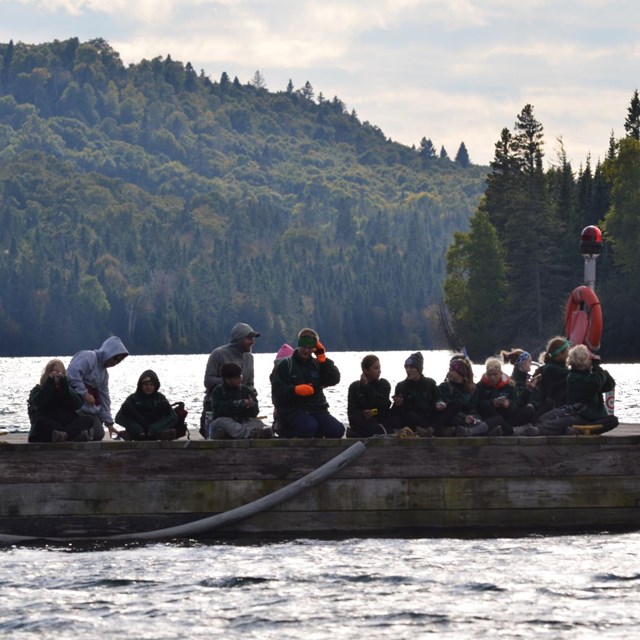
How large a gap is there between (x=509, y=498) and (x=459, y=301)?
331 feet

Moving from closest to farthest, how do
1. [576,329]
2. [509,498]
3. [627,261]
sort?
1. [509,498]
2. [576,329]
3. [627,261]

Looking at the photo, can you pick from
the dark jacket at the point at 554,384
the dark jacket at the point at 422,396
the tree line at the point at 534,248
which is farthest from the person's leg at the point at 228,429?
the tree line at the point at 534,248

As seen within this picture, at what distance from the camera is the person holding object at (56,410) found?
15.6 meters

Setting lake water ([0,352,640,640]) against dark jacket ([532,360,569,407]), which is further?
dark jacket ([532,360,569,407])

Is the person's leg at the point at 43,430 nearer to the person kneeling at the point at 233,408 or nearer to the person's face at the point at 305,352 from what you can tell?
the person kneeling at the point at 233,408

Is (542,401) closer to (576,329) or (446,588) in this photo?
(576,329)

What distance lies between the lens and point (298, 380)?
1620 cm

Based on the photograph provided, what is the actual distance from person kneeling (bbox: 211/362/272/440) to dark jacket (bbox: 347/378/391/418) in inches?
43.3

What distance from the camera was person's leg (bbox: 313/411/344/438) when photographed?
16125 millimetres

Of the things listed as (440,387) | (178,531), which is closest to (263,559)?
(178,531)

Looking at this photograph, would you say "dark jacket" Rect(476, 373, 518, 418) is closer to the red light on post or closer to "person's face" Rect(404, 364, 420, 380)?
"person's face" Rect(404, 364, 420, 380)

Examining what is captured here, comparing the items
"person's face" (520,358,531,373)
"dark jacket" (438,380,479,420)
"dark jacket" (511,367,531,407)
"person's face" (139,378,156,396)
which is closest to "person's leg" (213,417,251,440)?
"person's face" (139,378,156,396)

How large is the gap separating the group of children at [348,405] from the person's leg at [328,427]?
0.01 metres

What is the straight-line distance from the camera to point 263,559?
1463cm
